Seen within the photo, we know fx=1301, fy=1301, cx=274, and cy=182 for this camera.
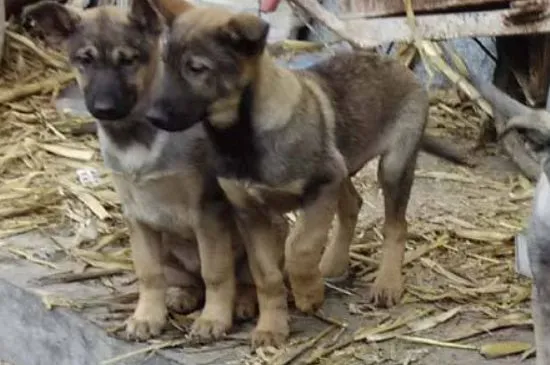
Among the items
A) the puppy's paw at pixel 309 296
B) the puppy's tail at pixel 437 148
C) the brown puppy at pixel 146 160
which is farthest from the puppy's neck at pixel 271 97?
the puppy's tail at pixel 437 148

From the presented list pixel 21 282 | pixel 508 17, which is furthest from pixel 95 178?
pixel 508 17

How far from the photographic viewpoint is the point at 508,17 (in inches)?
220

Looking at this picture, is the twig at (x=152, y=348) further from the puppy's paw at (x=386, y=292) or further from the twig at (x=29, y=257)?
the twig at (x=29, y=257)

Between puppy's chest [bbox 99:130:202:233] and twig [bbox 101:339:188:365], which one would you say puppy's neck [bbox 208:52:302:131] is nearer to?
puppy's chest [bbox 99:130:202:233]

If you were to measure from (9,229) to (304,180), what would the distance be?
2062 millimetres

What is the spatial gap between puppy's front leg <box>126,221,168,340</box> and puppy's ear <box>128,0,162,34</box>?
2.34 feet

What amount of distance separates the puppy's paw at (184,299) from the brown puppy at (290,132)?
399 millimetres

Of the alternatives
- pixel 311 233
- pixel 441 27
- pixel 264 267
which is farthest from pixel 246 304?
pixel 441 27

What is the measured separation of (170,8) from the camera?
14.5 feet

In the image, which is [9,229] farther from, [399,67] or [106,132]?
[399,67]

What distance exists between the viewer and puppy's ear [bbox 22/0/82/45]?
180 inches

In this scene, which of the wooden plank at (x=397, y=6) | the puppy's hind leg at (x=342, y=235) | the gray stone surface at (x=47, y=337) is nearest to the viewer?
the gray stone surface at (x=47, y=337)

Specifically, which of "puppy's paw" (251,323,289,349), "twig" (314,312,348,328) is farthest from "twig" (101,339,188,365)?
"twig" (314,312,348,328)

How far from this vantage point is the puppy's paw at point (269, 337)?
4.57m
